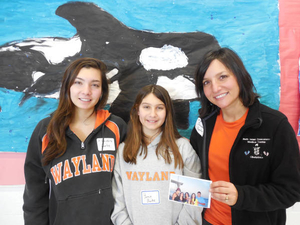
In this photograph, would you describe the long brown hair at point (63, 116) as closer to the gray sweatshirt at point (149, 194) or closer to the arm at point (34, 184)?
the arm at point (34, 184)

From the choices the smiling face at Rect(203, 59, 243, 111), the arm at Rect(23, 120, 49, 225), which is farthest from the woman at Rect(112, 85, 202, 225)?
the arm at Rect(23, 120, 49, 225)

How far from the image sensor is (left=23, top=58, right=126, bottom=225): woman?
4.21 feet

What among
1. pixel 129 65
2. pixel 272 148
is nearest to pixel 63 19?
pixel 129 65

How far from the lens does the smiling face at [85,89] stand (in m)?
1.34

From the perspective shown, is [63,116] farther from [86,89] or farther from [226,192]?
[226,192]

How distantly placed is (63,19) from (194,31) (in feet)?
3.81

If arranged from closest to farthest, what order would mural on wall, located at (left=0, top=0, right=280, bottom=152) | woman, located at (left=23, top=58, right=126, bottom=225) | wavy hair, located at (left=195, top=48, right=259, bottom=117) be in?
wavy hair, located at (left=195, top=48, right=259, bottom=117)
woman, located at (left=23, top=58, right=126, bottom=225)
mural on wall, located at (left=0, top=0, right=280, bottom=152)

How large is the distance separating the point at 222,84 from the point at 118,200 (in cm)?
108

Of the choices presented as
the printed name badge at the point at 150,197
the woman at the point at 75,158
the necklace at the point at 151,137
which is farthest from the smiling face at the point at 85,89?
the printed name badge at the point at 150,197

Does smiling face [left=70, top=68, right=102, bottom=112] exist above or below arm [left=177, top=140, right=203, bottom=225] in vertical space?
above

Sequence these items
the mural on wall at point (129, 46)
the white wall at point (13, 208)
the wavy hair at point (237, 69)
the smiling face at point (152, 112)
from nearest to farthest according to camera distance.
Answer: the wavy hair at point (237, 69) → the smiling face at point (152, 112) → the mural on wall at point (129, 46) → the white wall at point (13, 208)

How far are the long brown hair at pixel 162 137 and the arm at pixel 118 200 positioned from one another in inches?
4.3

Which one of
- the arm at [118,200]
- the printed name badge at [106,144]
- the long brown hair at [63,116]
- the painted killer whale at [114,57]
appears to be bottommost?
the arm at [118,200]

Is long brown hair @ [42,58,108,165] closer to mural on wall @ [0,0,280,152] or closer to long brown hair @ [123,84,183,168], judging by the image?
mural on wall @ [0,0,280,152]
